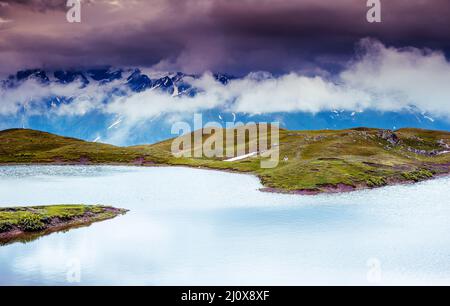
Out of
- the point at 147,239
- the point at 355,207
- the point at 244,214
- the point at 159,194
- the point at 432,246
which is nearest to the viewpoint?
the point at 432,246

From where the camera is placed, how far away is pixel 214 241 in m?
66.6

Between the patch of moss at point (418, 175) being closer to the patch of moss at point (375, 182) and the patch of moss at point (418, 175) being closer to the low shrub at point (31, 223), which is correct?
the patch of moss at point (375, 182)

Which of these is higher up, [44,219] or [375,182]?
[44,219]

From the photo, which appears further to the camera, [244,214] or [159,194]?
[159,194]

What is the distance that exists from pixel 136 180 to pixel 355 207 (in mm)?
77540

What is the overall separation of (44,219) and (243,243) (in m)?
32.9

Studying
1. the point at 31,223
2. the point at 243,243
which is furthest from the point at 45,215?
the point at 243,243

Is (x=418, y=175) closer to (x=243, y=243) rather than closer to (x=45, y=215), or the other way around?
(x=243, y=243)

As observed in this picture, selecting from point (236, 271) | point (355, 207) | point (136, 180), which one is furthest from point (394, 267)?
point (136, 180)

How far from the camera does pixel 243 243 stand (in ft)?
214

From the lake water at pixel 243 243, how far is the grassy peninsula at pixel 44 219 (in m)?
3.08
